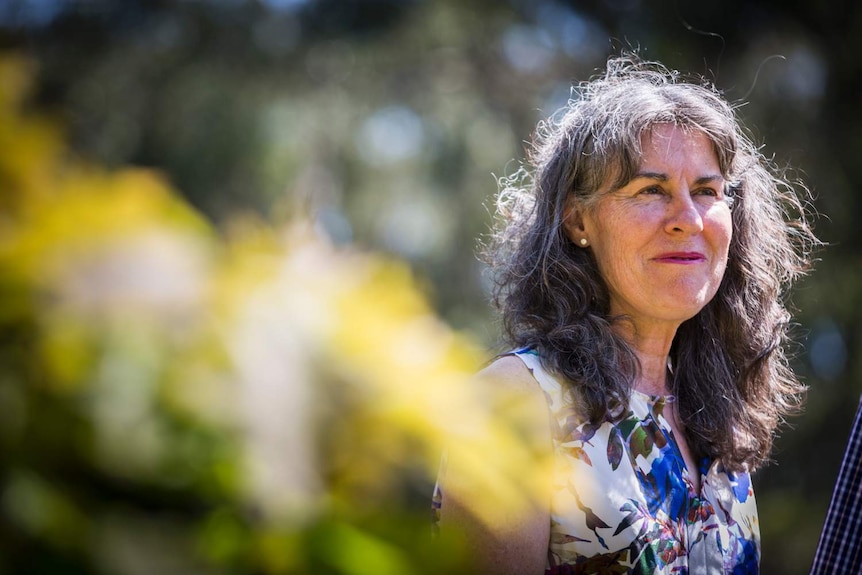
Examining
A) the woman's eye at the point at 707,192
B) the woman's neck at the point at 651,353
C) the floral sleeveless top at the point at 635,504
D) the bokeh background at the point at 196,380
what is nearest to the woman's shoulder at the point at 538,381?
the floral sleeveless top at the point at 635,504

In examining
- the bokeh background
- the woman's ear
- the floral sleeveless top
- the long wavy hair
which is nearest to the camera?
the bokeh background

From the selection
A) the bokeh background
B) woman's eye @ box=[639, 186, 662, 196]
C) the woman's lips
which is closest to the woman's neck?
the woman's lips

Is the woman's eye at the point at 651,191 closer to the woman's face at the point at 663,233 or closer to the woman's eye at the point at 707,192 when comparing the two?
the woman's face at the point at 663,233

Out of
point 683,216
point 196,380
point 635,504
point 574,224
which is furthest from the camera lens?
point 574,224

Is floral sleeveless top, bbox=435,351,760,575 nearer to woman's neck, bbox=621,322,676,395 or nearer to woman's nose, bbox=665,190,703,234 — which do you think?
woman's neck, bbox=621,322,676,395

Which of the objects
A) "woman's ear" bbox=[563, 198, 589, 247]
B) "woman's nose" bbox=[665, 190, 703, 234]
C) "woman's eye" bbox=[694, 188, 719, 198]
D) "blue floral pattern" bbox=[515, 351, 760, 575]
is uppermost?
"woman's eye" bbox=[694, 188, 719, 198]

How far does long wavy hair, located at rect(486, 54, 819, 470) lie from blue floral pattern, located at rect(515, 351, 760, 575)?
0.06 meters

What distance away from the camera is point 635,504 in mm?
1602

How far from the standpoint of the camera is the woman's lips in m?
1.82

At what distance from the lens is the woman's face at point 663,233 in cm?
182

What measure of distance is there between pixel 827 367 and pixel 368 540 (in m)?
4.84

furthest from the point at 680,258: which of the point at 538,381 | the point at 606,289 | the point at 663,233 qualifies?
the point at 538,381

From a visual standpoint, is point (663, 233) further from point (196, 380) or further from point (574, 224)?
point (196, 380)

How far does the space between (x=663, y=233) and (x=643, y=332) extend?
0.76 feet
